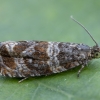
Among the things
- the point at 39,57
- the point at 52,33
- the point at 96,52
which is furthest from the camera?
the point at 52,33

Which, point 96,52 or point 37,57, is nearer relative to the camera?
point 37,57

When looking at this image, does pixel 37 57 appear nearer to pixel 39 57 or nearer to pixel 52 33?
pixel 39 57

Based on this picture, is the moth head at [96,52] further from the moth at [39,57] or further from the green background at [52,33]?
the green background at [52,33]

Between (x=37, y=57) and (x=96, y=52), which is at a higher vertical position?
(x=96, y=52)

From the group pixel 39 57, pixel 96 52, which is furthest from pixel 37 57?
pixel 96 52

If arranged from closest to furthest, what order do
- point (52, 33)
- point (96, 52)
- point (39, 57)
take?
point (39, 57), point (96, 52), point (52, 33)

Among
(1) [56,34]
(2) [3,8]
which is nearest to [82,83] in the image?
(1) [56,34]

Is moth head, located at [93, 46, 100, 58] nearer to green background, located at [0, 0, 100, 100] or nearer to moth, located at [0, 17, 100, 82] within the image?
moth, located at [0, 17, 100, 82]
